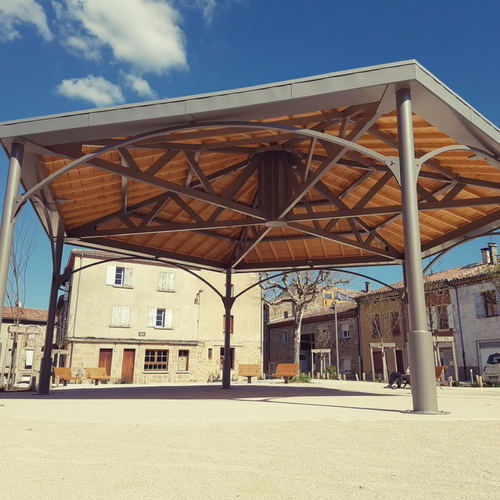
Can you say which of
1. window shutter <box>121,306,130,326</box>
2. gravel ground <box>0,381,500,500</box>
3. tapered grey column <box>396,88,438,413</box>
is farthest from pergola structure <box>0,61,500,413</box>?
window shutter <box>121,306,130,326</box>

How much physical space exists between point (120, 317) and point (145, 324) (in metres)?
1.68

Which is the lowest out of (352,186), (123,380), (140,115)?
(123,380)

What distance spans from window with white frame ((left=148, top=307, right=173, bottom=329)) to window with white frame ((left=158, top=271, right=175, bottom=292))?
1.42 meters

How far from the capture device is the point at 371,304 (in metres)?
32.5

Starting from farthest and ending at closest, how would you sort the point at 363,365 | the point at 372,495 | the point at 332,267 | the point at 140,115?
the point at 363,365, the point at 332,267, the point at 140,115, the point at 372,495

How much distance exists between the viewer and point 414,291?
19.2ft

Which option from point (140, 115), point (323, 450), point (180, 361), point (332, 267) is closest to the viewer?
point (323, 450)

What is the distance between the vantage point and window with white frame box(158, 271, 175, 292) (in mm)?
31375

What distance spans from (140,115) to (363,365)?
3078 cm

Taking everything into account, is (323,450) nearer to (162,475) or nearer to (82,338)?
(162,475)

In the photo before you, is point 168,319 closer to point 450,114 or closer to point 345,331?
point 345,331

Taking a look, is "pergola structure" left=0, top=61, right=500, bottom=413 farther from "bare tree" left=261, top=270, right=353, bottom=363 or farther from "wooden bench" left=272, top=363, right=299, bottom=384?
"bare tree" left=261, top=270, right=353, bottom=363

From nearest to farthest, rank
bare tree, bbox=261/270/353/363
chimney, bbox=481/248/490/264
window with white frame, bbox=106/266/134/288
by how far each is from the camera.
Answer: bare tree, bbox=261/270/353/363, window with white frame, bbox=106/266/134/288, chimney, bbox=481/248/490/264

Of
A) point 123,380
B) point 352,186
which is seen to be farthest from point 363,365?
point 352,186
